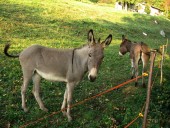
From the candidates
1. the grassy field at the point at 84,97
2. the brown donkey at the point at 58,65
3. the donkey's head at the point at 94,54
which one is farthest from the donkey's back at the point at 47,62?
the grassy field at the point at 84,97

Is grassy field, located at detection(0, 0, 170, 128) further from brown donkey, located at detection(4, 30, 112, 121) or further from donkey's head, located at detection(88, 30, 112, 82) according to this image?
donkey's head, located at detection(88, 30, 112, 82)

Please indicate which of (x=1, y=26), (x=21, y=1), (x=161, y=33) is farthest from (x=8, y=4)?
(x=161, y=33)

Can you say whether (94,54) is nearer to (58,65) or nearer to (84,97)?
(58,65)

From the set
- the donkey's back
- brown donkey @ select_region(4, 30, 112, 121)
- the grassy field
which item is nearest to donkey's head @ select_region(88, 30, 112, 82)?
brown donkey @ select_region(4, 30, 112, 121)

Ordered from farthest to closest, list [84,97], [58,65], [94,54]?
[84,97] → [58,65] → [94,54]

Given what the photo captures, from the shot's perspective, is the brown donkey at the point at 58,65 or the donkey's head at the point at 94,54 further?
the brown donkey at the point at 58,65

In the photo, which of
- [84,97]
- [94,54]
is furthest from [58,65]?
[84,97]

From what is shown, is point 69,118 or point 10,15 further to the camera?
point 10,15

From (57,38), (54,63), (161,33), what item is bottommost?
(161,33)

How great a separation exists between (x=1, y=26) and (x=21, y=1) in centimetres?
1371

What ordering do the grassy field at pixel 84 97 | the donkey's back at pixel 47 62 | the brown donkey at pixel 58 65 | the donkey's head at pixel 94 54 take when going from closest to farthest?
the donkey's head at pixel 94 54, the brown donkey at pixel 58 65, the donkey's back at pixel 47 62, the grassy field at pixel 84 97

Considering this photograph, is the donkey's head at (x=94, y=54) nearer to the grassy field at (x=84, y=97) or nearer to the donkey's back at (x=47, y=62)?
the donkey's back at (x=47, y=62)

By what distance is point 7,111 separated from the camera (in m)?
9.20

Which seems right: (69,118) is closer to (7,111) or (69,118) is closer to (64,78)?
(64,78)
